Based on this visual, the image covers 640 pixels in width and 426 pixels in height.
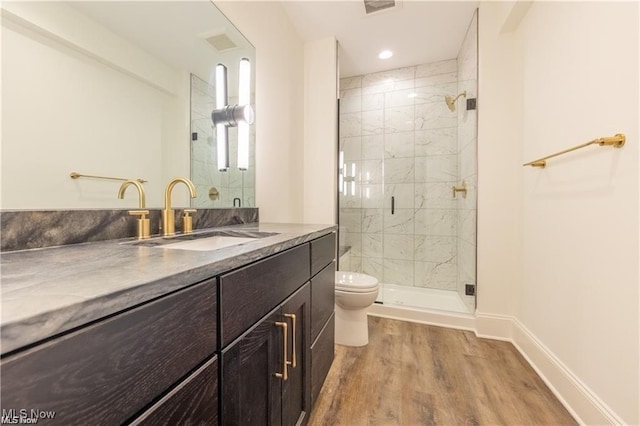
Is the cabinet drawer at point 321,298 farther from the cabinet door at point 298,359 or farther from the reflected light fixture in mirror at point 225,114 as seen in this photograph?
the reflected light fixture in mirror at point 225,114

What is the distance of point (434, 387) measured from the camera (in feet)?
A: 4.59

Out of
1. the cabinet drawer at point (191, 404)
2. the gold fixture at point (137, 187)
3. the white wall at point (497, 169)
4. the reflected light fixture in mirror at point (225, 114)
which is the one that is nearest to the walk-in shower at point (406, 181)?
the white wall at point (497, 169)

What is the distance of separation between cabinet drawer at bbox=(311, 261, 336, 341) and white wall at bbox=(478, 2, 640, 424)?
1.13m

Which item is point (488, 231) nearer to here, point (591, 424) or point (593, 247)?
point (593, 247)

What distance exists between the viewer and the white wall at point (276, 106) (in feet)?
5.83

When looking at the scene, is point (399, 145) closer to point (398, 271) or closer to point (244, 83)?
point (398, 271)

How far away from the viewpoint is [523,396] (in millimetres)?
1333

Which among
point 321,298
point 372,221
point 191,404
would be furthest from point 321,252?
point 372,221

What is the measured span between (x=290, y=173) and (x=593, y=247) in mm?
1869

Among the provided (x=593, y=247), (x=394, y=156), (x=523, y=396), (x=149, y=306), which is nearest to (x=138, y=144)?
(x=149, y=306)

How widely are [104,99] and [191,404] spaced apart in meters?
0.97

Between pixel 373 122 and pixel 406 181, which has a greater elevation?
pixel 373 122

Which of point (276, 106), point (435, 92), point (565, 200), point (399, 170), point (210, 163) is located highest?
point (435, 92)

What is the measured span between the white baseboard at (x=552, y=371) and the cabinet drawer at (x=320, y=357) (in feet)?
3.73
